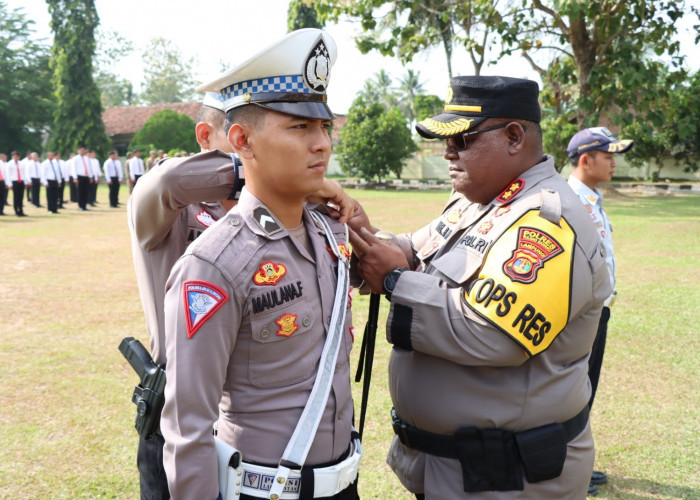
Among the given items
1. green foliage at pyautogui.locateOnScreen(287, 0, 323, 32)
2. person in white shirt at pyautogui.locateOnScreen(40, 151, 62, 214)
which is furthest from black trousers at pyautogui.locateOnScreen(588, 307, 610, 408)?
green foliage at pyautogui.locateOnScreen(287, 0, 323, 32)

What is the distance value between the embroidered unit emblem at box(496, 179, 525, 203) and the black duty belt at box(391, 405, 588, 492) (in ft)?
2.73

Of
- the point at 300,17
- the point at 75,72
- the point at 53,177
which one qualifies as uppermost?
the point at 300,17

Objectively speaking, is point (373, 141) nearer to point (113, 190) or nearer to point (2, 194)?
point (113, 190)

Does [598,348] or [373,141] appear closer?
[598,348]

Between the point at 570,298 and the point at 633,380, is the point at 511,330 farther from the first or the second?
the point at 633,380

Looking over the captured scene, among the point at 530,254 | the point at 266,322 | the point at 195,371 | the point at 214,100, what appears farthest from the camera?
the point at 214,100

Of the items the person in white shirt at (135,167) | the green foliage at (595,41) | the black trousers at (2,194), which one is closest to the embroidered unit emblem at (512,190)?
the green foliage at (595,41)

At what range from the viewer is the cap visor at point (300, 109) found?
1.78 meters

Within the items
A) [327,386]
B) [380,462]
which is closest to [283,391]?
[327,386]

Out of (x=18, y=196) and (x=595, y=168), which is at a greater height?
(x=595, y=168)

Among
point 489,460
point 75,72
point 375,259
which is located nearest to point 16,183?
point 375,259

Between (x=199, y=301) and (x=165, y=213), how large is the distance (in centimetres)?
49

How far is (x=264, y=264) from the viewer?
176 cm

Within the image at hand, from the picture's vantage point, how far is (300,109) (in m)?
1.79
